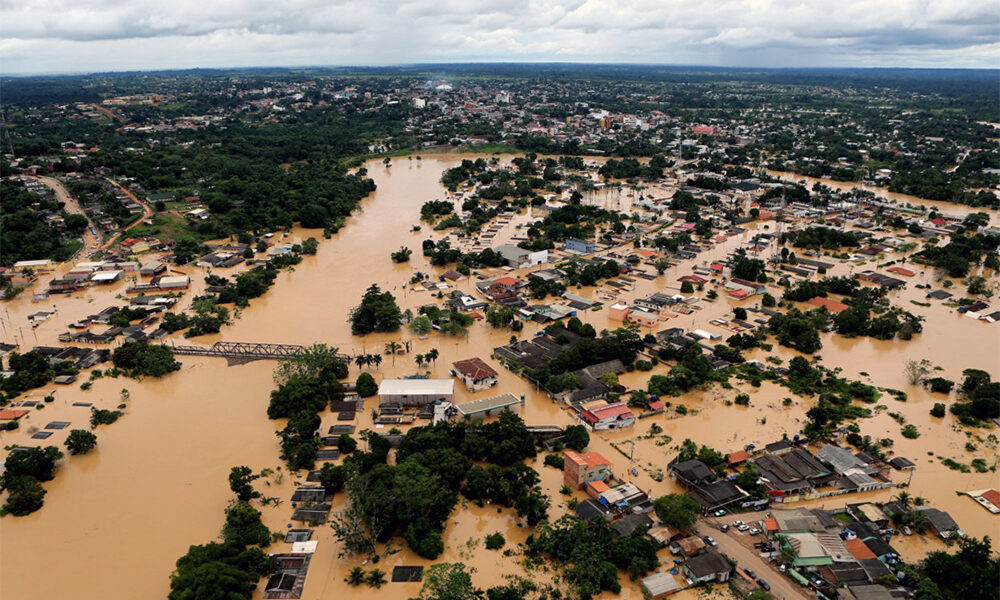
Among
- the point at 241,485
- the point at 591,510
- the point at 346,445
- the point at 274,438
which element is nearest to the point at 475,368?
the point at 346,445

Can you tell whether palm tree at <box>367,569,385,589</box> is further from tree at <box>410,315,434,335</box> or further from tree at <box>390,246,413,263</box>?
tree at <box>390,246,413,263</box>

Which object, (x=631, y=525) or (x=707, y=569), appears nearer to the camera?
(x=707, y=569)

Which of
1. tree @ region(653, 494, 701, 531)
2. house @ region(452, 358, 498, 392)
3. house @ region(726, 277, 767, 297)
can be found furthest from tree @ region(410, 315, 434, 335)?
house @ region(726, 277, 767, 297)

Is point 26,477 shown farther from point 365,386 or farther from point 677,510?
point 677,510

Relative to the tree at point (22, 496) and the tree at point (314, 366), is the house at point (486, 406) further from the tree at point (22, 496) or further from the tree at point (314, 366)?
the tree at point (22, 496)

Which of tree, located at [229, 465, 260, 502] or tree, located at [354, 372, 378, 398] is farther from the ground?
tree, located at [354, 372, 378, 398]

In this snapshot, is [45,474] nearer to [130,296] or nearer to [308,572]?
[308,572]

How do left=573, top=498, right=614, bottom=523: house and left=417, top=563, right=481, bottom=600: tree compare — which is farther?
left=573, top=498, right=614, bottom=523: house
